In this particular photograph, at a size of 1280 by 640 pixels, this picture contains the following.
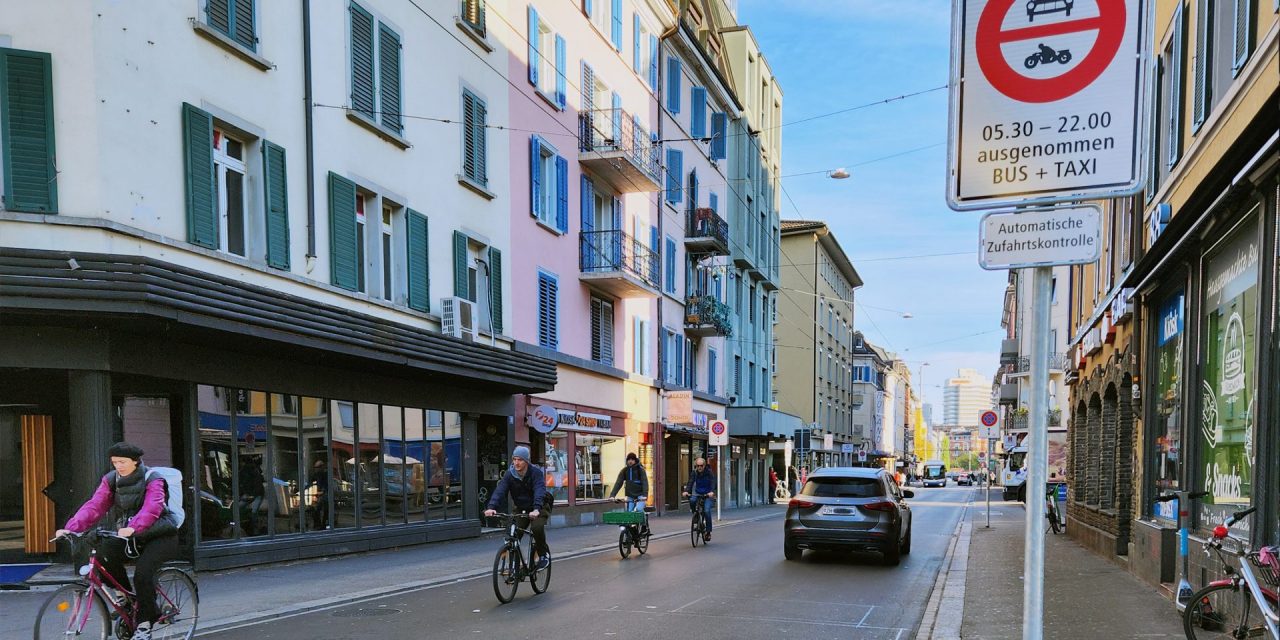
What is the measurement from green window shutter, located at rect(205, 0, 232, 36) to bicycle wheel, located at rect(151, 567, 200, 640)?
811cm

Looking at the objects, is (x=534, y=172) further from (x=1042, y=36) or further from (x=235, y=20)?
(x=1042, y=36)

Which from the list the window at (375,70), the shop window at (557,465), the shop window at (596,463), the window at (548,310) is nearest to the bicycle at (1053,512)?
the shop window at (596,463)

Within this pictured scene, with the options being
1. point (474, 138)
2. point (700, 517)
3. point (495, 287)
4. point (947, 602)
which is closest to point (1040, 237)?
point (947, 602)

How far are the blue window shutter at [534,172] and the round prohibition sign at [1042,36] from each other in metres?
20.1

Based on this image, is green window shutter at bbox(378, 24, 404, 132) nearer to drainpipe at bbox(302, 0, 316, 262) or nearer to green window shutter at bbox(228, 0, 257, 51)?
drainpipe at bbox(302, 0, 316, 262)

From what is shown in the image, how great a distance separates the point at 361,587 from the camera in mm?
11688

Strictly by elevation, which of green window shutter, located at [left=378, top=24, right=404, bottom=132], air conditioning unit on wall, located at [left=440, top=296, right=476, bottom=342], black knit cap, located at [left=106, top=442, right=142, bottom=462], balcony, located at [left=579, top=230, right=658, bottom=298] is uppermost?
green window shutter, located at [left=378, top=24, right=404, bottom=132]

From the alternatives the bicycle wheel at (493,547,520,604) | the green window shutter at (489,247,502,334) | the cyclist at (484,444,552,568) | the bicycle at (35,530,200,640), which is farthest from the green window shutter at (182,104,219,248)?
the green window shutter at (489,247,502,334)

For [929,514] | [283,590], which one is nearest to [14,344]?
[283,590]

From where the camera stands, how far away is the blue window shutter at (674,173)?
33688 millimetres

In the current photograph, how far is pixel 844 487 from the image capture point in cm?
1485

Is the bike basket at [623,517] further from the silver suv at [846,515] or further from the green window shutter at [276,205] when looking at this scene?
the green window shutter at [276,205]

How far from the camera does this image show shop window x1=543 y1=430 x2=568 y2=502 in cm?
2411

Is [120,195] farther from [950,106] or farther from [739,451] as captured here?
[739,451]
